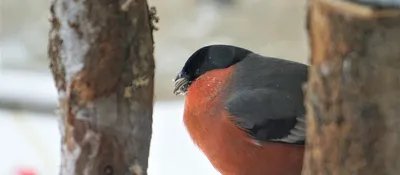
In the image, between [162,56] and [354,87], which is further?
[162,56]

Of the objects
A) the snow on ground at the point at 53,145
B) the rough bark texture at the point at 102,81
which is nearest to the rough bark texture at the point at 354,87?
the rough bark texture at the point at 102,81

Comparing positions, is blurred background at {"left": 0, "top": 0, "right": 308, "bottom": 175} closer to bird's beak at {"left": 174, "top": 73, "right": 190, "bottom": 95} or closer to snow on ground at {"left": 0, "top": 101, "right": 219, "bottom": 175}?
snow on ground at {"left": 0, "top": 101, "right": 219, "bottom": 175}

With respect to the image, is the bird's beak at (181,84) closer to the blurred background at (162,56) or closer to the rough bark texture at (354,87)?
the rough bark texture at (354,87)

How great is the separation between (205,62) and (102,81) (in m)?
0.16

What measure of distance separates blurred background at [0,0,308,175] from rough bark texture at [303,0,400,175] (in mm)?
933

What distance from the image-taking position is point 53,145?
4.97ft

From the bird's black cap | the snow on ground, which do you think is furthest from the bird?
the snow on ground

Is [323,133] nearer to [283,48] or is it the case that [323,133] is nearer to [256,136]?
[256,136]

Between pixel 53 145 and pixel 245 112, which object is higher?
pixel 245 112

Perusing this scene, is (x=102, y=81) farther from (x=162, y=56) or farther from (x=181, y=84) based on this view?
(x=162, y=56)

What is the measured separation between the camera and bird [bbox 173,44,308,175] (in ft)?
2.31

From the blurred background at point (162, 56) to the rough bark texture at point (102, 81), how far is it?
0.74 meters

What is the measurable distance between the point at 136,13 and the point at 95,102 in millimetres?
90

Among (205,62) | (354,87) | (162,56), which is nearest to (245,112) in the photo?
(205,62)
